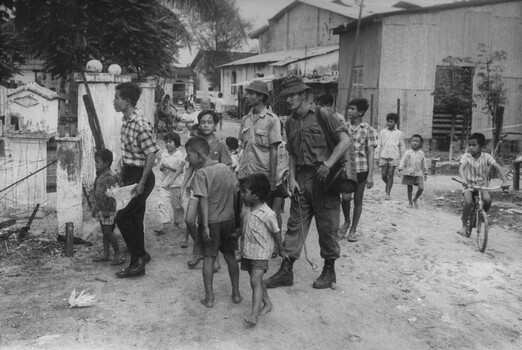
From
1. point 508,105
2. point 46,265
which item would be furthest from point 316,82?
point 46,265

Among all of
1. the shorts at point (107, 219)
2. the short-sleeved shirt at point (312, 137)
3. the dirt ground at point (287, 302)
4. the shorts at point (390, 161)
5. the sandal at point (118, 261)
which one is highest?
the short-sleeved shirt at point (312, 137)

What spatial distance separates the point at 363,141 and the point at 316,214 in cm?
Result: 230

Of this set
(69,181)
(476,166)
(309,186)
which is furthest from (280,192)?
(476,166)

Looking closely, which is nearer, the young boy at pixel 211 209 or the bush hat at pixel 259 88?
the young boy at pixel 211 209

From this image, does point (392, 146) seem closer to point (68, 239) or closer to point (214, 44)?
point (68, 239)

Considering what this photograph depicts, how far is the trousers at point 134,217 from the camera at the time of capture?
5.39m

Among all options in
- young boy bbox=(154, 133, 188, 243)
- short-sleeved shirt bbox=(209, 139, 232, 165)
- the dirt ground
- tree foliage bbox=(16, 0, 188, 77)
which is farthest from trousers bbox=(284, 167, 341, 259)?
tree foliage bbox=(16, 0, 188, 77)

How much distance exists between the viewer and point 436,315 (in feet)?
15.8

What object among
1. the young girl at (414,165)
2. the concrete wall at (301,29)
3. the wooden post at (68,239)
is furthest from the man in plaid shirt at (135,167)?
the concrete wall at (301,29)

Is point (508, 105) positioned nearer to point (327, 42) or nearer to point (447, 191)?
point (447, 191)

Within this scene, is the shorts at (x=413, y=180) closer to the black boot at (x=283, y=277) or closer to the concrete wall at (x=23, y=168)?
the black boot at (x=283, y=277)

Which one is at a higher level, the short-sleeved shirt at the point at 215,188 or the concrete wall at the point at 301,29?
the concrete wall at the point at 301,29

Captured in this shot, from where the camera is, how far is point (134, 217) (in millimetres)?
5457

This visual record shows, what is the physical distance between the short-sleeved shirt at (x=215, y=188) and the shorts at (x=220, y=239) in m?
0.05
